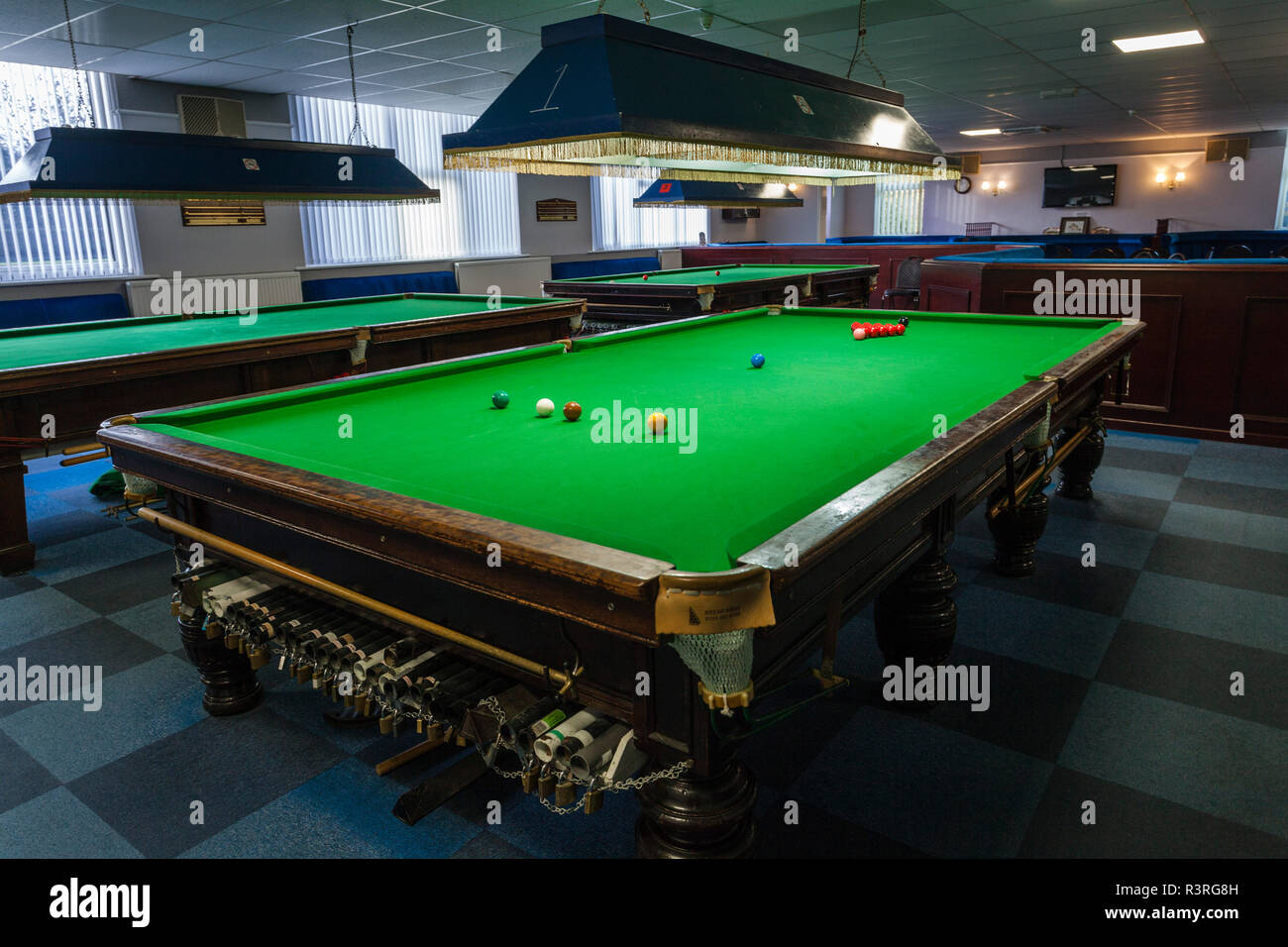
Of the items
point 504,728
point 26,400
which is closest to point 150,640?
point 26,400

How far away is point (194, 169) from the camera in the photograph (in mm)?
3961

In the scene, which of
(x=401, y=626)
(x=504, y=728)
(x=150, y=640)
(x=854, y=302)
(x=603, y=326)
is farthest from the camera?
(x=854, y=302)

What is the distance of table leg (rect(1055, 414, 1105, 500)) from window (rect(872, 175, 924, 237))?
12748 mm

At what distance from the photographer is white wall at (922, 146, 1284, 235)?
1274 cm

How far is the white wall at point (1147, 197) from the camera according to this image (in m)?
12.7

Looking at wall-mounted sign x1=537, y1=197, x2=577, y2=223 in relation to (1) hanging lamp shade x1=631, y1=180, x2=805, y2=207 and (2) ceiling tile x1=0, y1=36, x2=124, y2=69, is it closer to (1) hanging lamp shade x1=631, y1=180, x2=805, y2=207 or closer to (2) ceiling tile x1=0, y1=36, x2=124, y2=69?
(1) hanging lamp shade x1=631, y1=180, x2=805, y2=207

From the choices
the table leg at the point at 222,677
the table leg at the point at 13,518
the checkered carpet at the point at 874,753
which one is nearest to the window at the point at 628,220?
the table leg at the point at 13,518

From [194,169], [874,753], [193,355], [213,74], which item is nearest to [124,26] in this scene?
[213,74]

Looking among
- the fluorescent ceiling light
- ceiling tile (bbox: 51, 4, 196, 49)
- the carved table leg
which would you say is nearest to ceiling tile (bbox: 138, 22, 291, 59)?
ceiling tile (bbox: 51, 4, 196, 49)

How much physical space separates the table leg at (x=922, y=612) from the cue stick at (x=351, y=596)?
1.02 meters

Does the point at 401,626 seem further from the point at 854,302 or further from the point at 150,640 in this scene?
the point at 854,302

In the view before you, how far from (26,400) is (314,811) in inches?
91.0

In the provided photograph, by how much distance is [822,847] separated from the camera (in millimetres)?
1730

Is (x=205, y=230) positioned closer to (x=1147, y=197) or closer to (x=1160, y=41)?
(x=1160, y=41)
